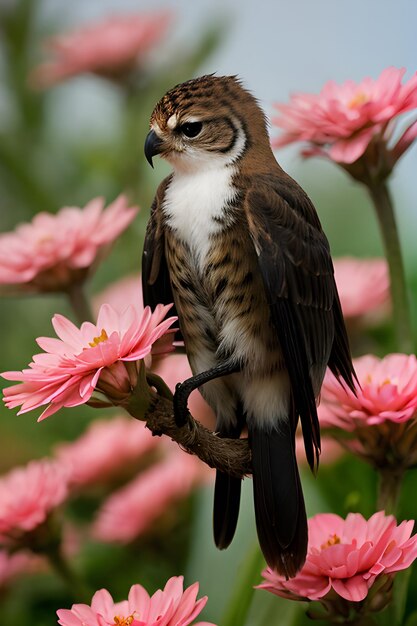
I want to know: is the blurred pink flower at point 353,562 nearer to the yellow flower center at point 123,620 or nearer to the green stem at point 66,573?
the yellow flower center at point 123,620

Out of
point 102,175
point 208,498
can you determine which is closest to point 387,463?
point 208,498

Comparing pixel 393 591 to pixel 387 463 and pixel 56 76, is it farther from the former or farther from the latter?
pixel 56 76

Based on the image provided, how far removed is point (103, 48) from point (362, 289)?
0.50m

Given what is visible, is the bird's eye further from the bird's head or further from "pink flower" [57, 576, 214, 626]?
"pink flower" [57, 576, 214, 626]

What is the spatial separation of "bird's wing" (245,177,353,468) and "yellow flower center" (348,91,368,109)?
7cm

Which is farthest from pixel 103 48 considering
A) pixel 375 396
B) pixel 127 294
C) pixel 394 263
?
pixel 375 396

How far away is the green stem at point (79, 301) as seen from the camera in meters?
0.71

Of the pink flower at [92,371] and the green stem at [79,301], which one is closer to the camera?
the pink flower at [92,371]

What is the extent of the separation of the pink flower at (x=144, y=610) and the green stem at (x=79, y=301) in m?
0.23

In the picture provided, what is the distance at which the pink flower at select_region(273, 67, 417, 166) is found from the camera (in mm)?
641

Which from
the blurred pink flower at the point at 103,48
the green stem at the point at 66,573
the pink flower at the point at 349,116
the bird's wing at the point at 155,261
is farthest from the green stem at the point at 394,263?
the blurred pink flower at the point at 103,48

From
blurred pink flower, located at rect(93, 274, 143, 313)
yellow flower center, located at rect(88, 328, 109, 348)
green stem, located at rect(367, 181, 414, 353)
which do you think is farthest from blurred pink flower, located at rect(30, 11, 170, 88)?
yellow flower center, located at rect(88, 328, 109, 348)

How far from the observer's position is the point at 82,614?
502 millimetres

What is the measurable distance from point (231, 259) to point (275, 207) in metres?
0.04
